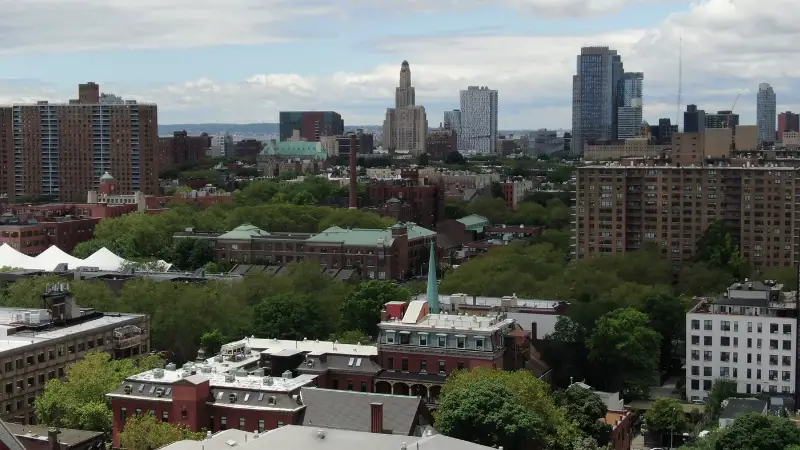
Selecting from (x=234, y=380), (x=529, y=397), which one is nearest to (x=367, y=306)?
(x=234, y=380)

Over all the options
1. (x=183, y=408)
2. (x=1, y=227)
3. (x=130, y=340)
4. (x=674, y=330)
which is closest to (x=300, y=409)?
(x=183, y=408)

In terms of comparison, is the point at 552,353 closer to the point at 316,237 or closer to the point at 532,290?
the point at 532,290

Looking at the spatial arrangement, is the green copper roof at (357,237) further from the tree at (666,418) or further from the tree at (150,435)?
the tree at (150,435)

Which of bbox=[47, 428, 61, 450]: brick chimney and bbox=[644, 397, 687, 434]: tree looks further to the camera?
bbox=[644, 397, 687, 434]: tree

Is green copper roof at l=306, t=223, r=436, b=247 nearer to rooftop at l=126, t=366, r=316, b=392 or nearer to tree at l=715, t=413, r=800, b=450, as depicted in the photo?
rooftop at l=126, t=366, r=316, b=392

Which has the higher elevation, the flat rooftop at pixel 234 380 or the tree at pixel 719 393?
the flat rooftop at pixel 234 380

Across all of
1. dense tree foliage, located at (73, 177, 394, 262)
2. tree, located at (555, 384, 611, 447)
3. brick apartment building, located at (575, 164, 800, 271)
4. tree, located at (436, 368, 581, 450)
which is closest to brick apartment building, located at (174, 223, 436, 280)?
dense tree foliage, located at (73, 177, 394, 262)

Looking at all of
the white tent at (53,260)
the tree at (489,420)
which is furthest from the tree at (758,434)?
the white tent at (53,260)
